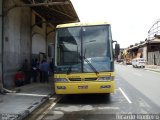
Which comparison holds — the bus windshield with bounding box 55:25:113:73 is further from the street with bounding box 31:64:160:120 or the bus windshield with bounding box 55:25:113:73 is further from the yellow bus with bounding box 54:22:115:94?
the street with bounding box 31:64:160:120

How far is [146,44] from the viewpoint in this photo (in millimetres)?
75000

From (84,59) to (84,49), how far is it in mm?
419

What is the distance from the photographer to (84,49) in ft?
44.0

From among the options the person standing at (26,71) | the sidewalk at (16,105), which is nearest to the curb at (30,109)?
the sidewalk at (16,105)

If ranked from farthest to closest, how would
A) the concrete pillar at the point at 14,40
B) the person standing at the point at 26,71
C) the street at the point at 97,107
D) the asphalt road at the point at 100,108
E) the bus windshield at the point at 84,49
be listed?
the person standing at the point at 26,71 < the concrete pillar at the point at 14,40 < the bus windshield at the point at 84,49 < the street at the point at 97,107 < the asphalt road at the point at 100,108

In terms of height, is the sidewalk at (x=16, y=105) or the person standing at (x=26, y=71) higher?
the person standing at (x=26, y=71)

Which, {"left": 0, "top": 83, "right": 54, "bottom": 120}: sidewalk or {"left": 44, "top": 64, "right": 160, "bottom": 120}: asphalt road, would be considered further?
{"left": 44, "top": 64, "right": 160, "bottom": 120}: asphalt road

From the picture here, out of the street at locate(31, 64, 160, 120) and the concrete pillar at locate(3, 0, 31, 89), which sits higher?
the concrete pillar at locate(3, 0, 31, 89)

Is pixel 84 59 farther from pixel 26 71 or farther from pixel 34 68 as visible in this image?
pixel 34 68

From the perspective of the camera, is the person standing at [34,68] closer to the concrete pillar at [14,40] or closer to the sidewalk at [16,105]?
the concrete pillar at [14,40]

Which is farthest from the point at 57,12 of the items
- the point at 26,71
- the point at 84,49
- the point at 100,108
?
the point at 100,108

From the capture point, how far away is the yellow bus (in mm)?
13008

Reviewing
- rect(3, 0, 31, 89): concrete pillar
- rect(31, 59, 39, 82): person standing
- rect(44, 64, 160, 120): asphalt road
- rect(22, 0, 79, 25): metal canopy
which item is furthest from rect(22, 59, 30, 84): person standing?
rect(44, 64, 160, 120): asphalt road

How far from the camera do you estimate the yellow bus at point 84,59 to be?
1301 cm
